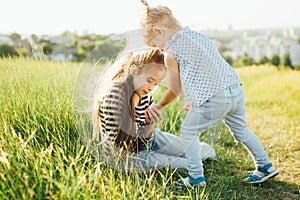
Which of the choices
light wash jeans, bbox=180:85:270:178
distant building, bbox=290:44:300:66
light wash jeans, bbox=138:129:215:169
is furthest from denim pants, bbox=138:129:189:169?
distant building, bbox=290:44:300:66

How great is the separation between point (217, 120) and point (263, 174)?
0.54 metres

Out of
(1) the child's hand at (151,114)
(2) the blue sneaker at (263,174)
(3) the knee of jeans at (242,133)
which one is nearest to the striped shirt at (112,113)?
(1) the child's hand at (151,114)

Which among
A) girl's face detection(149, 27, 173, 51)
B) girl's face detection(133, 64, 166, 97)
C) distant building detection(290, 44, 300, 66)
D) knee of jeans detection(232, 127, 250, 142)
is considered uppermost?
girl's face detection(149, 27, 173, 51)

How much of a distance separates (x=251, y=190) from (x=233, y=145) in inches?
46.3

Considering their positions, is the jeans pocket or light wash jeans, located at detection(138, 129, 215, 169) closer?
the jeans pocket

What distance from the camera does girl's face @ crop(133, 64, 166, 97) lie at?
2558 millimetres

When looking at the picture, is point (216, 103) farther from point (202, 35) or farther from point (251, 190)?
point (251, 190)

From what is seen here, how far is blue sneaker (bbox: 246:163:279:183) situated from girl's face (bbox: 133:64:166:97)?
97 cm

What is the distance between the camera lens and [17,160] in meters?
2.15

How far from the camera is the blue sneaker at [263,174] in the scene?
297 cm

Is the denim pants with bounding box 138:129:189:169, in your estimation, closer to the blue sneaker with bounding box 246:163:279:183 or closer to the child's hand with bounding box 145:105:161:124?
the child's hand with bounding box 145:105:161:124

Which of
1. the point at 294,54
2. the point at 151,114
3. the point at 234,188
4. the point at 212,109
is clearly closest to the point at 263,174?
the point at 234,188

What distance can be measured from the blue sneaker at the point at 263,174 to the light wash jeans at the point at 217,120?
41 mm

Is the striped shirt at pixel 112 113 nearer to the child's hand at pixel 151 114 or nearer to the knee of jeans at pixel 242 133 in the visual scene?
the child's hand at pixel 151 114
